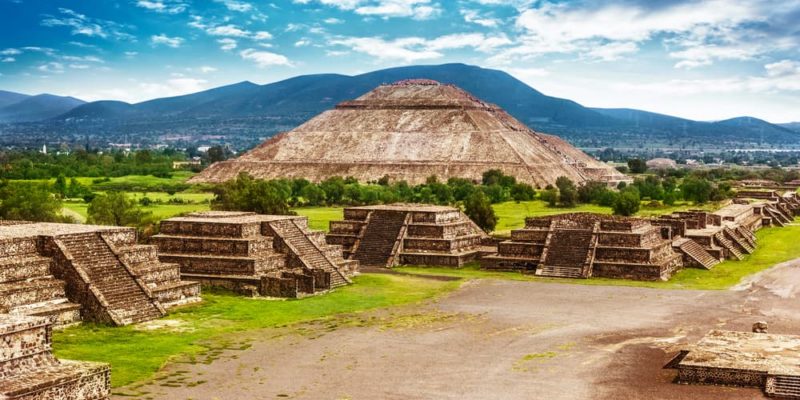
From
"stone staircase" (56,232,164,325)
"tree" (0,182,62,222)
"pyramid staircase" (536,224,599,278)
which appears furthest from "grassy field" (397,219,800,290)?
"tree" (0,182,62,222)

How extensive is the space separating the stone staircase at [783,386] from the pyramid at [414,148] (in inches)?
4310

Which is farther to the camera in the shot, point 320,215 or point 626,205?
point 320,215

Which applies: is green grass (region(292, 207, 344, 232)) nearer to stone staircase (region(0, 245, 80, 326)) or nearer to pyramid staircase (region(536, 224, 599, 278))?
pyramid staircase (region(536, 224, 599, 278))

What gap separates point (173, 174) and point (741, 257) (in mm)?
109486

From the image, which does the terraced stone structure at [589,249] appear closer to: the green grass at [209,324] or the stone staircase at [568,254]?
the stone staircase at [568,254]

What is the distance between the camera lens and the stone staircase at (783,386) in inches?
959

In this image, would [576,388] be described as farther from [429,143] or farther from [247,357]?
[429,143]

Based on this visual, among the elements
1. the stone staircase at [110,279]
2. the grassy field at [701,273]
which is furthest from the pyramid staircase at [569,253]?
the stone staircase at [110,279]

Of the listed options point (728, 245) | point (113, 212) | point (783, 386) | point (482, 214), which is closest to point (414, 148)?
point (482, 214)

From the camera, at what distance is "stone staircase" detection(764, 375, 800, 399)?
24.4 metres

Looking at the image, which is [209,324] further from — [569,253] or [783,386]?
[569,253]

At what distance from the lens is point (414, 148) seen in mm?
153875

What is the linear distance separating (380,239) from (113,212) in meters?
17.1

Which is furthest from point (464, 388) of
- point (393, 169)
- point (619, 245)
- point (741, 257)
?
point (393, 169)
